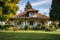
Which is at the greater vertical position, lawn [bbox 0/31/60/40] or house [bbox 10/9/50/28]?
house [bbox 10/9/50/28]

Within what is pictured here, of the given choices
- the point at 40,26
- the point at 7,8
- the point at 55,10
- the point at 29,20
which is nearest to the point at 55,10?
the point at 55,10

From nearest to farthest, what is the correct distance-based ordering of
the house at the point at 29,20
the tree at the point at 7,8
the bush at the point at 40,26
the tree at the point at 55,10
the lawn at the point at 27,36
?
the lawn at the point at 27,36 → the tree at the point at 7,8 → the tree at the point at 55,10 → the bush at the point at 40,26 → the house at the point at 29,20

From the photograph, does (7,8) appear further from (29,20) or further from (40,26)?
(29,20)

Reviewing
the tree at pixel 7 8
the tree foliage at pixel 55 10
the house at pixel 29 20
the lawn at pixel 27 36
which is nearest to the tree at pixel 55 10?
the tree foliage at pixel 55 10

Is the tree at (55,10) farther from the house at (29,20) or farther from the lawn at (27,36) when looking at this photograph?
the lawn at (27,36)

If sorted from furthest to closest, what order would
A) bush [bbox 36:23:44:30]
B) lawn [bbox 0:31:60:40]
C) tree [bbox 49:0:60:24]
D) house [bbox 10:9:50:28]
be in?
house [bbox 10:9:50:28] → bush [bbox 36:23:44:30] → tree [bbox 49:0:60:24] → lawn [bbox 0:31:60:40]

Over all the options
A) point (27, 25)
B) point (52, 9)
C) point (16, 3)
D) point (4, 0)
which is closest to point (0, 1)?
point (4, 0)

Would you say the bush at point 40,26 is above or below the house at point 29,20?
below

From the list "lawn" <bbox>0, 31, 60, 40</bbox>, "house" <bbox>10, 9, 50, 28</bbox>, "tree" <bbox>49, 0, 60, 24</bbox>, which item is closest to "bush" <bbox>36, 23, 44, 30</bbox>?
"house" <bbox>10, 9, 50, 28</bbox>

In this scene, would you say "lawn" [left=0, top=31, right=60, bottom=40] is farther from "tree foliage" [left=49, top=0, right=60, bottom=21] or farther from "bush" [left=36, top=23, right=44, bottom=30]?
"tree foliage" [left=49, top=0, right=60, bottom=21]

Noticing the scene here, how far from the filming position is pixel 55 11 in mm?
55250

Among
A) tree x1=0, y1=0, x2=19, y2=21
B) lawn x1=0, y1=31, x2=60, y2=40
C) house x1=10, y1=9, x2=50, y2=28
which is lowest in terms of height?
lawn x1=0, y1=31, x2=60, y2=40

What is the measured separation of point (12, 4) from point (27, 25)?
16.6m

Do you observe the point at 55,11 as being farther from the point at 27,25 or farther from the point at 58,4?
the point at 27,25
